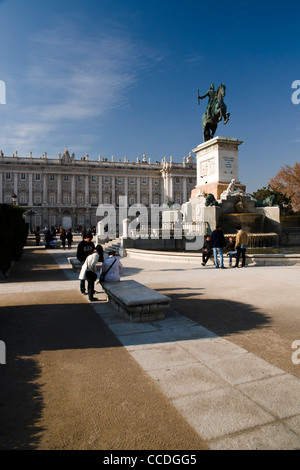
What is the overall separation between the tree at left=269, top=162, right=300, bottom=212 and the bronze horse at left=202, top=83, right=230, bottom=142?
82.0 feet

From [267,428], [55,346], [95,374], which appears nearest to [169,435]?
[267,428]

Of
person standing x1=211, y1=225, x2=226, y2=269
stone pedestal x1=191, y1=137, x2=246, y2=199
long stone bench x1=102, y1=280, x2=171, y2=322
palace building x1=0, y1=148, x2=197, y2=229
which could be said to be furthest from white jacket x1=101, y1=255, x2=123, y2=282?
palace building x1=0, y1=148, x2=197, y2=229

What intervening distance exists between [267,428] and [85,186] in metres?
88.5

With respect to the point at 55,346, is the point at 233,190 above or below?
above

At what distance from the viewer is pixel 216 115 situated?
810 inches

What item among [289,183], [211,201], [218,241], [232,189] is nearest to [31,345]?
[218,241]

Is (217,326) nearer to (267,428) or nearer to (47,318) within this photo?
(267,428)

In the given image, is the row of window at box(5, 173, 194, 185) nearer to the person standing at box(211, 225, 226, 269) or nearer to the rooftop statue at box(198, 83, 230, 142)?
the rooftop statue at box(198, 83, 230, 142)

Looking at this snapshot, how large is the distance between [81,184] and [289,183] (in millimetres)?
59244

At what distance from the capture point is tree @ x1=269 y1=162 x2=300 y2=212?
42.3 meters

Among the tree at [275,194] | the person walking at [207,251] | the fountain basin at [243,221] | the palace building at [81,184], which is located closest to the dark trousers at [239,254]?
the person walking at [207,251]

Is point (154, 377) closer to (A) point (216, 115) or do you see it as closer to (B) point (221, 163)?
(B) point (221, 163)

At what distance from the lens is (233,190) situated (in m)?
18.5

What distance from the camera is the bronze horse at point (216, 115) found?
20234 millimetres
